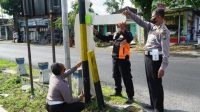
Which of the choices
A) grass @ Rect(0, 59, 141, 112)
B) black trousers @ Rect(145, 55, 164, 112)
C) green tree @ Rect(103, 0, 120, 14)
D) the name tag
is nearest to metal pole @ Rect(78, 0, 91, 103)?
grass @ Rect(0, 59, 141, 112)

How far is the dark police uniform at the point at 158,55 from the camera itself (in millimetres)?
4918

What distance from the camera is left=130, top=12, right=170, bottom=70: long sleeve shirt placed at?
4906 mm

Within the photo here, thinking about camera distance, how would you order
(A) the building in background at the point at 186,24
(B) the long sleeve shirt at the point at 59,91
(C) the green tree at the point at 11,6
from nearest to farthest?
(B) the long sleeve shirt at the point at 59,91
(A) the building in background at the point at 186,24
(C) the green tree at the point at 11,6

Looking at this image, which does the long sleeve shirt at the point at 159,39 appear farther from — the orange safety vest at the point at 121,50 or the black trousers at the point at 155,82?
the orange safety vest at the point at 121,50

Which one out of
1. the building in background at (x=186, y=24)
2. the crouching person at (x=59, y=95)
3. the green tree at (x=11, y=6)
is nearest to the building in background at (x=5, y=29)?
the green tree at (x=11, y=6)

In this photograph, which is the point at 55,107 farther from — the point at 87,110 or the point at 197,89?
the point at 197,89

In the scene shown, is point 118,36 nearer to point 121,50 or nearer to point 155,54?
point 121,50

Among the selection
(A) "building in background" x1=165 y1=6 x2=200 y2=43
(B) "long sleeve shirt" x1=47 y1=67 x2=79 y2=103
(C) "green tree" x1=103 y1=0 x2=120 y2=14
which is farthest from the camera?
(C) "green tree" x1=103 y1=0 x2=120 y2=14

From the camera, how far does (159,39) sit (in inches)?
199

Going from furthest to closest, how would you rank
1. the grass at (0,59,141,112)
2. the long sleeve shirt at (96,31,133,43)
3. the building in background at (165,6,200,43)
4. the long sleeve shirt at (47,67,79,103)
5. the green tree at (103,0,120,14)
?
1. the green tree at (103,0,120,14)
2. the building in background at (165,6,200,43)
3. the long sleeve shirt at (96,31,133,43)
4. the grass at (0,59,141,112)
5. the long sleeve shirt at (47,67,79,103)

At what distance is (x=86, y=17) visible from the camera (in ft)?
19.1

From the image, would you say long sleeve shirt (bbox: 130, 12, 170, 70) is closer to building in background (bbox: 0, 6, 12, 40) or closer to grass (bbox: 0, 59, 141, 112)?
grass (bbox: 0, 59, 141, 112)

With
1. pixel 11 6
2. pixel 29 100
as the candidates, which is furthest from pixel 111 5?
pixel 29 100

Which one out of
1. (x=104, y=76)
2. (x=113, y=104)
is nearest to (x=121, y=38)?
(x=113, y=104)
